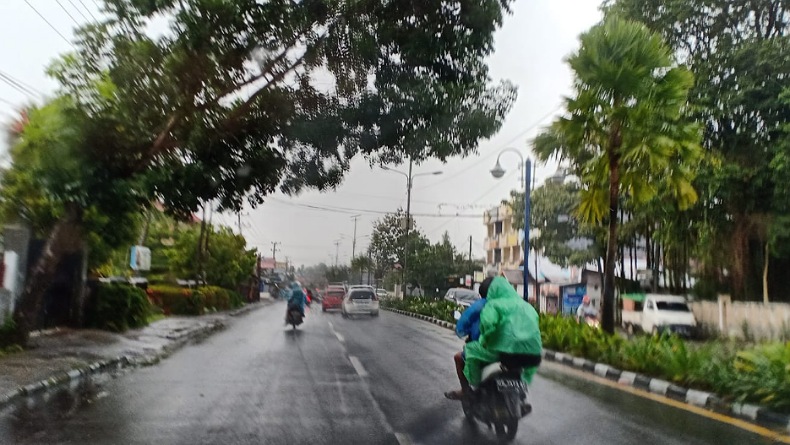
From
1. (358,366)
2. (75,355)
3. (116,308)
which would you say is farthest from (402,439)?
(116,308)

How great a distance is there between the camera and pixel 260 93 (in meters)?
13.4

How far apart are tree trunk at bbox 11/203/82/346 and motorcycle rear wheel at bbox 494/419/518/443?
9.61 m

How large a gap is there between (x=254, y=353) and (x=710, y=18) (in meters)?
17.3

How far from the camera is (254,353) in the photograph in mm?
16188

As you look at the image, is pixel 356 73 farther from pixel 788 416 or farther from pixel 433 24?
pixel 788 416

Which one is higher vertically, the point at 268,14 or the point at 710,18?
the point at 710,18

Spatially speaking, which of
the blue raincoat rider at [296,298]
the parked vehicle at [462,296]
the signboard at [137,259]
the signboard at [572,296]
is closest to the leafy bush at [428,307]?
the parked vehicle at [462,296]

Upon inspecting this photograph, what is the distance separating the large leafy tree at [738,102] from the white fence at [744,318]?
149 cm

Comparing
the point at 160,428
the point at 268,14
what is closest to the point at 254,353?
the point at 268,14

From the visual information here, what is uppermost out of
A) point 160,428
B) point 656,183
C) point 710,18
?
point 710,18

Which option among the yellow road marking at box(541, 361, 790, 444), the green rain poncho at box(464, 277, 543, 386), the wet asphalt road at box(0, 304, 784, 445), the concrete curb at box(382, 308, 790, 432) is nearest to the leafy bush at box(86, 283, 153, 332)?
the wet asphalt road at box(0, 304, 784, 445)

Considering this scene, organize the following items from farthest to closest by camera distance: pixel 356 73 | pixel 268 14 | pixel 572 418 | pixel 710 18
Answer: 1. pixel 710 18
2. pixel 356 73
3. pixel 268 14
4. pixel 572 418

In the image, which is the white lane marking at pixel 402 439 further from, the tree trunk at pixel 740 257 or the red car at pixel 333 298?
the red car at pixel 333 298

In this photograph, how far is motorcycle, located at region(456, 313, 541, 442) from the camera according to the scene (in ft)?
23.1
